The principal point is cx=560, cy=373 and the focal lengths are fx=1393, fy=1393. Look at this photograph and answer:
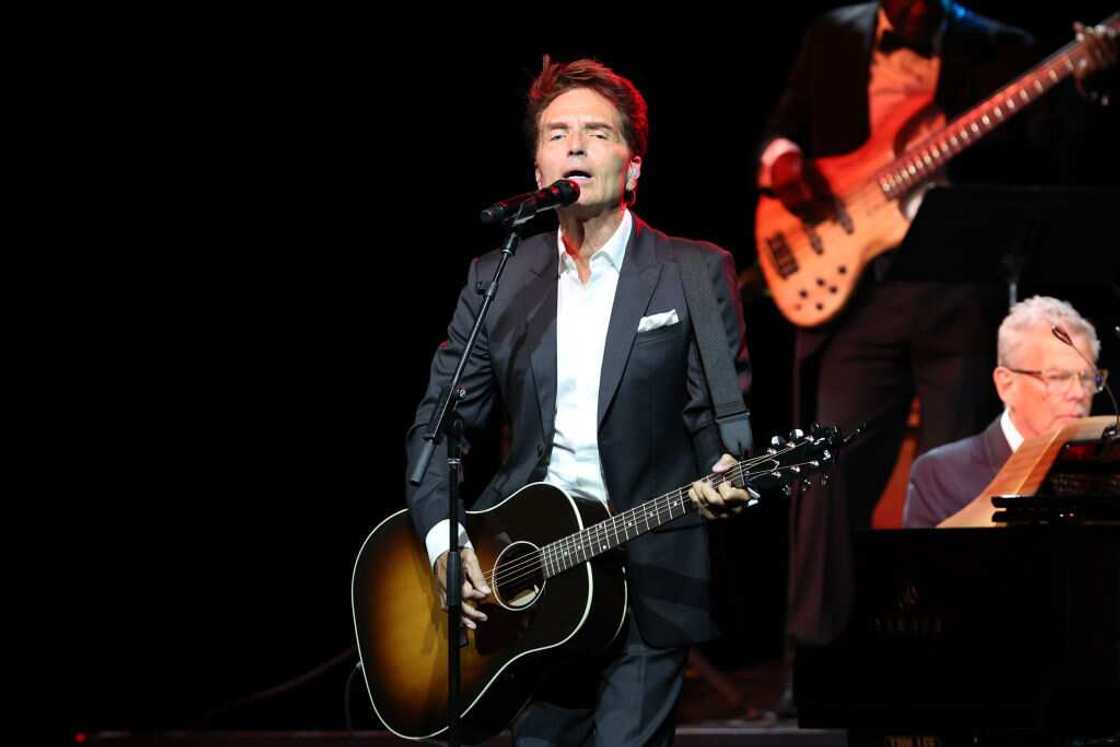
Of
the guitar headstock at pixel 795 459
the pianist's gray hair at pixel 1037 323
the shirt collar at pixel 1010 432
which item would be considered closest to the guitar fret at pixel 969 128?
the pianist's gray hair at pixel 1037 323

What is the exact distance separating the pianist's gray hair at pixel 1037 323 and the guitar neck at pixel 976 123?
75 cm

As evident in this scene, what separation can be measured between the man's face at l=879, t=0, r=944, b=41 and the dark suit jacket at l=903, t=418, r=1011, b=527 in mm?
1661

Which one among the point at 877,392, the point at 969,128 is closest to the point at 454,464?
the point at 877,392

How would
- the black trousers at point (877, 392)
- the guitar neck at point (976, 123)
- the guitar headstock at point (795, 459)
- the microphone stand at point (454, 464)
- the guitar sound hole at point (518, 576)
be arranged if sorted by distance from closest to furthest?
the guitar headstock at point (795, 459) → the microphone stand at point (454, 464) → the guitar sound hole at point (518, 576) → the guitar neck at point (976, 123) → the black trousers at point (877, 392)

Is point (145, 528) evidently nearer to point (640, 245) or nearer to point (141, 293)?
point (141, 293)

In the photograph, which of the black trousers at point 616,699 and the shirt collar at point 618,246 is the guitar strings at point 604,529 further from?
the shirt collar at point 618,246

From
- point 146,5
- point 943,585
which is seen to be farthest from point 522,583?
point 146,5

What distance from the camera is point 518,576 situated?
3.42 meters

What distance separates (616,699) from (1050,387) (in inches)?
84.7

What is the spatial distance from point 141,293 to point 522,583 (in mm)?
4040

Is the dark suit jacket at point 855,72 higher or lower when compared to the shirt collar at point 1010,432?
higher

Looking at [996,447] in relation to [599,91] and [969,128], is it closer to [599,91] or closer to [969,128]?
[969,128]

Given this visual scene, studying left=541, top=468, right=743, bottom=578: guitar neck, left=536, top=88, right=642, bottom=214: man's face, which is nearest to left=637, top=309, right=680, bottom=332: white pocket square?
left=536, top=88, right=642, bottom=214: man's face

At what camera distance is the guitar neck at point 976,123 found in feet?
16.6
